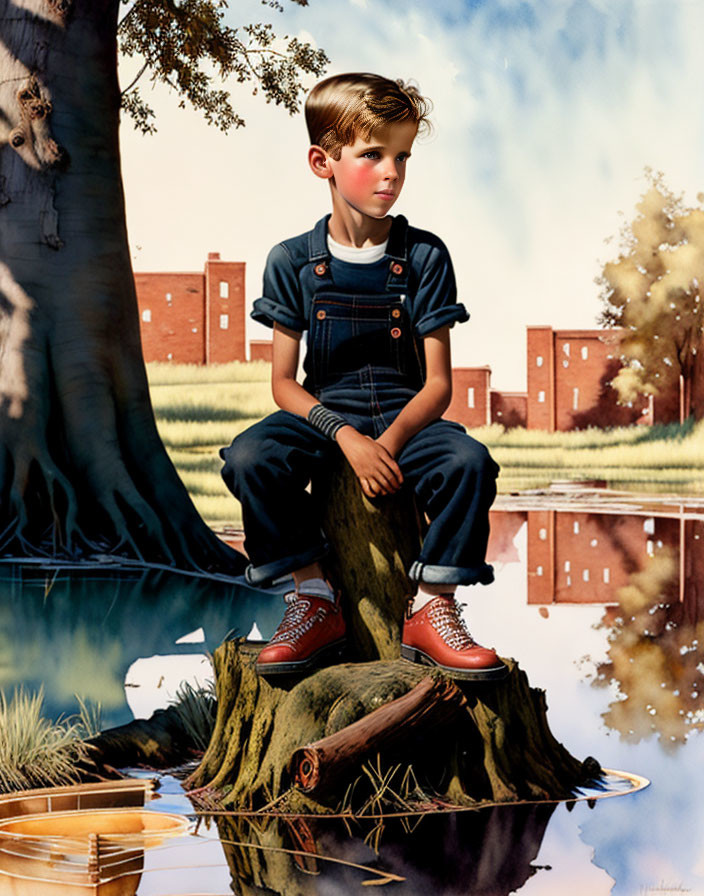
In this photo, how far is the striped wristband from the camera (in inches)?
147

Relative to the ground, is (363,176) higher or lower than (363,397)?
higher

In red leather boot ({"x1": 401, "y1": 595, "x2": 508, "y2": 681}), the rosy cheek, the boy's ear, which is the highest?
the boy's ear

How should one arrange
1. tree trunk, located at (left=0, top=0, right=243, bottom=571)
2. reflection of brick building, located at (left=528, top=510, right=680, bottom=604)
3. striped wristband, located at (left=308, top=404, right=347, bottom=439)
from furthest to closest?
1. reflection of brick building, located at (left=528, top=510, right=680, bottom=604)
2. tree trunk, located at (left=0, top=0, right=243, bottom=571)
3. striped wristband, located at (left=308, top=404, right=347, bottom=439)

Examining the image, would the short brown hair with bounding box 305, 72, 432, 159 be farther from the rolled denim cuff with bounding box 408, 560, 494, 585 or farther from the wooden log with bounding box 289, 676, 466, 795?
the wooden log with bounding box 289, 676, 466, 795

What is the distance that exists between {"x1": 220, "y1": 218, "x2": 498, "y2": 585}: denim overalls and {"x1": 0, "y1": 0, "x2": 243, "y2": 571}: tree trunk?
9.07ft

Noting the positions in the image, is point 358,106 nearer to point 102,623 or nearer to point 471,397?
point 102,623

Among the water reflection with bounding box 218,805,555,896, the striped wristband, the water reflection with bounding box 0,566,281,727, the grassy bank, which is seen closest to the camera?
the water reflection with bounding box 218,805,555,896

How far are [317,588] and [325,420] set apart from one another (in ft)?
1.52

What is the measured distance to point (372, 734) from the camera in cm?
Result: 362

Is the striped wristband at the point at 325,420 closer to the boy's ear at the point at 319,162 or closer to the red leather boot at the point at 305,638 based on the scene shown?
the red leather boot at the point at 305,638

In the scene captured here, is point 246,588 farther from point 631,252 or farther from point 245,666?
point 631,252

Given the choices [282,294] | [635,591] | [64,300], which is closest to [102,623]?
[64,300]

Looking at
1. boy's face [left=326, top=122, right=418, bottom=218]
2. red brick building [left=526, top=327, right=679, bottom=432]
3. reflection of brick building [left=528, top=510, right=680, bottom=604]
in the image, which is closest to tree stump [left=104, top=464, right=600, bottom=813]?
boy's face [left=326, top=122, right=418, bottom=218]

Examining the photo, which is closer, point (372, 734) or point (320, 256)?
point (372, 734)
